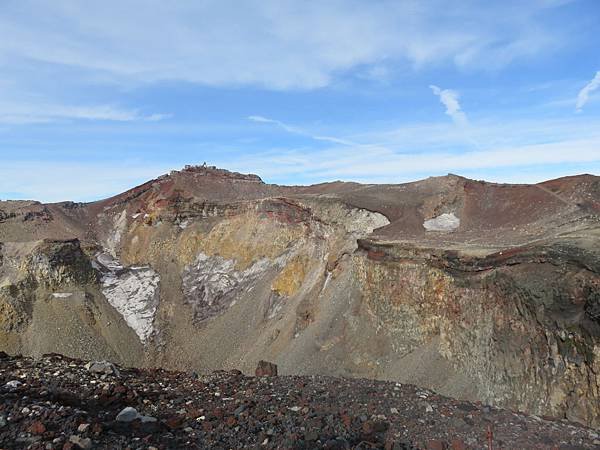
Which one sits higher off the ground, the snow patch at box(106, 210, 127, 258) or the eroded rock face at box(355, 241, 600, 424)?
the snow patch at box(106, 210, 127, 258)

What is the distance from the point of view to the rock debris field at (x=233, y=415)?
5930mm

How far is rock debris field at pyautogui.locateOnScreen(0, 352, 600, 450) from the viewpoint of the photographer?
19.5 ft

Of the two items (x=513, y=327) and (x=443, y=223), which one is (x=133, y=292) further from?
(x=513, y=327)

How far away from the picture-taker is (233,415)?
7.23 m

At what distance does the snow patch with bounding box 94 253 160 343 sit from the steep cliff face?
0.13 metres

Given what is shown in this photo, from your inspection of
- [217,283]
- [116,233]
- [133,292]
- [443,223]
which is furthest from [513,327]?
[116,233]

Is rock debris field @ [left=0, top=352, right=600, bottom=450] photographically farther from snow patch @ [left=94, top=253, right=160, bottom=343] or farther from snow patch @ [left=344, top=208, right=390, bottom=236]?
snow patch @ [left=94, top=253, right=160, bottom=343]

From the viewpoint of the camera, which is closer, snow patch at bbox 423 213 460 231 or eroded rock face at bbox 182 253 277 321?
snow patch at bbox 423 213 460 231

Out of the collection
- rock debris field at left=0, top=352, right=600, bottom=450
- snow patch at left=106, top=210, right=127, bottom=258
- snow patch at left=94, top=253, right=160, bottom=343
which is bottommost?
snow patch at left=94, top=253, right=160, bottom=343

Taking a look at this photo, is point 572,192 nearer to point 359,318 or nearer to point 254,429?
point 359,318

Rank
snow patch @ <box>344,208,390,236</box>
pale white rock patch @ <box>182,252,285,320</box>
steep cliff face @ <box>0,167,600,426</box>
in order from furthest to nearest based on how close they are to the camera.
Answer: pale white rock patch @ <box>182,252,285,320</box>
snow patch @ <box>344,208,390,236</box>
steep cliff face @ <box>0,167,600,426</box>

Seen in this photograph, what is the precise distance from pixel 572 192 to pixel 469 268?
13.1 m

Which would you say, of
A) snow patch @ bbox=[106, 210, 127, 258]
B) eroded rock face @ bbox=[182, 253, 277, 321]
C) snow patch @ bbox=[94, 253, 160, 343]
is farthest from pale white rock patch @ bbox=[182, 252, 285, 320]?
snow patch @ bbox=[106, 210, 127, 258]

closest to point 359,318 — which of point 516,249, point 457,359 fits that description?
point 457,359
